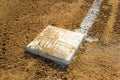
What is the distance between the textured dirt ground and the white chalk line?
0.08 meters

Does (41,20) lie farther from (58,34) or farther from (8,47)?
(8,47)

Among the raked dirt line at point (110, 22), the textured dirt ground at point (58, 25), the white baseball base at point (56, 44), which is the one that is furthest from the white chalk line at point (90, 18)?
the white baseball base at point (56, 44)

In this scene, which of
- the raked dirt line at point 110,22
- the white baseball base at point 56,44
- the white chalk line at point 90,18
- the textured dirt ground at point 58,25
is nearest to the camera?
the textured dirt ground at point 58,25

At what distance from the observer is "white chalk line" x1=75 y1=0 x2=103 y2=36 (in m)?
4.52

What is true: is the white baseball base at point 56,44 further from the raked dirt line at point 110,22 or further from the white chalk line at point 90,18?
the raked dirt line at point 110,22

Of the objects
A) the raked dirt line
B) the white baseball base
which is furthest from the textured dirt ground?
the white baseball base

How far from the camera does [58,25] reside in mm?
4547

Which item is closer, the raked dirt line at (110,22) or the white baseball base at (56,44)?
the white baseball base at (56,44)

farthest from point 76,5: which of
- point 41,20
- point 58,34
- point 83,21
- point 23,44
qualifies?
point 23,44

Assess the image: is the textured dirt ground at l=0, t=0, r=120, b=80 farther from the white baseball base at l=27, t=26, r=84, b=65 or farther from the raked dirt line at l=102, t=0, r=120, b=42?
the white baseball base at l=27, t=26, r=84, b=65

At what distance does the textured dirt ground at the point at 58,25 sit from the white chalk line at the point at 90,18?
8cm

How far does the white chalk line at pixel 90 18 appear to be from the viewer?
14.8ft

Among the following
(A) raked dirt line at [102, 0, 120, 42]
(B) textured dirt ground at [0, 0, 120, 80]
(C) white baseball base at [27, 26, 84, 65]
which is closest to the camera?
(B) textured dirt ground at [0, 0, 120, 80]

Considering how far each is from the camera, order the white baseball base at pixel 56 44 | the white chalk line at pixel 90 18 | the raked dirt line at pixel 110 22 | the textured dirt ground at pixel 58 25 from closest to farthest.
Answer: the textured dirt ground at pixel 58 25
the white baseball base at pixel 56 44
the raked dirt line at pixel 110 22
the white chalk line at pixel 90 18
